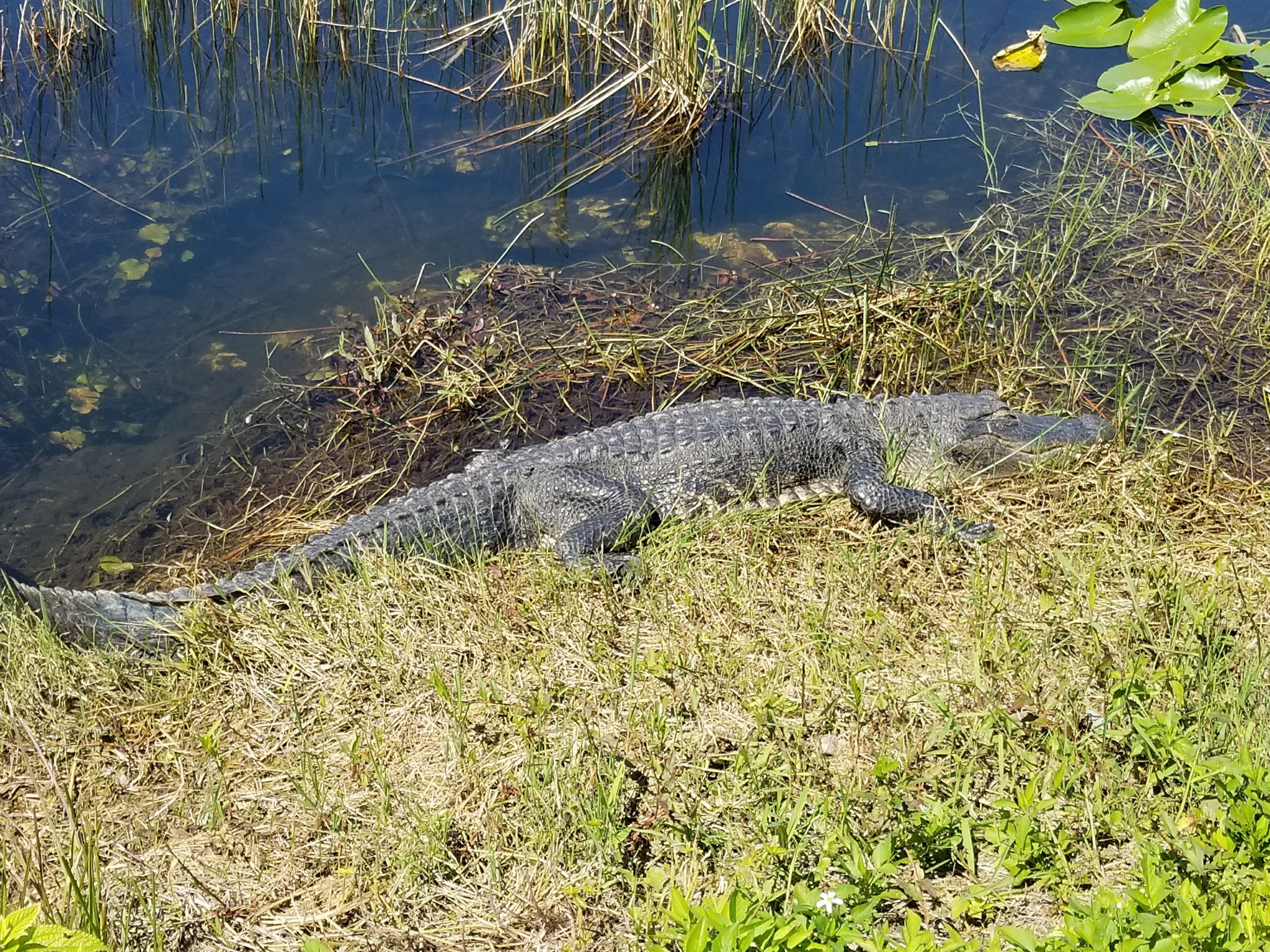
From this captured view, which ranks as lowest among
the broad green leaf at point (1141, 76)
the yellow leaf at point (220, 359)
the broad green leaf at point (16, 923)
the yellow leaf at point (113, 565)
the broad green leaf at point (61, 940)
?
the yellow leaf at point (113, 565)

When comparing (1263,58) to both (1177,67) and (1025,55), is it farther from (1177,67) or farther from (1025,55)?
(1025,55)

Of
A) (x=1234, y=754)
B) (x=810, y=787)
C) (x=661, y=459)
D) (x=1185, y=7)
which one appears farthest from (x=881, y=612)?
(x=1185, y=7)

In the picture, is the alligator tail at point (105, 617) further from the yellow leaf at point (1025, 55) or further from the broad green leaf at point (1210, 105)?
the yellow leaf at point (1025, 55)

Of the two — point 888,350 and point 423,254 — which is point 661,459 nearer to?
point 888,350

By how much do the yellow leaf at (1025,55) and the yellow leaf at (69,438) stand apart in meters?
6.33

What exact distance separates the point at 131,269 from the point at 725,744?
471 cm

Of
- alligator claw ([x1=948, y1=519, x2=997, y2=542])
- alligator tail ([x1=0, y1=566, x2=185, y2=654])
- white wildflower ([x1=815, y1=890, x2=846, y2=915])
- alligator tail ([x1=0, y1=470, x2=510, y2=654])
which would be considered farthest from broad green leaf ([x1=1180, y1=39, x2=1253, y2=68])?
alligator tail ([x1=0, y1=566, x2=185, y2=654])

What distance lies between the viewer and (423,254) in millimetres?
6402

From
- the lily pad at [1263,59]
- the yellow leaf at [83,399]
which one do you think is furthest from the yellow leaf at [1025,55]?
the yellow leaf at [83,399]

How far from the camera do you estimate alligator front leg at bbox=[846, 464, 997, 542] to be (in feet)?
14.2

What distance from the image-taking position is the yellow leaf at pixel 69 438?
5.19 metres

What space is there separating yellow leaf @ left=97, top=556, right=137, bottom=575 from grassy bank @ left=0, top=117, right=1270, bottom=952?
1036 millimetres

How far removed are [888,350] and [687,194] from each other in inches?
85.0

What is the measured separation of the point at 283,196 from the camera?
676cm
